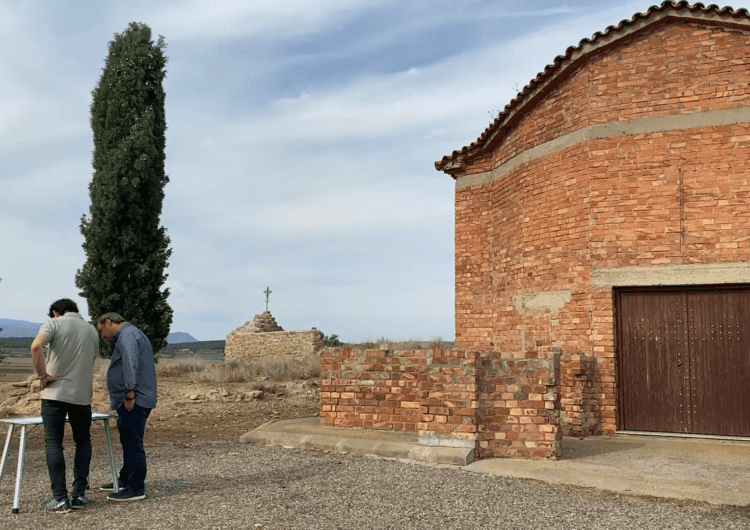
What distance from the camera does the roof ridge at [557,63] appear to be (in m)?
10.1

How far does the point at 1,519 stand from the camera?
5.51 m

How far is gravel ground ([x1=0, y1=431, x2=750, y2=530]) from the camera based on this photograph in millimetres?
5211

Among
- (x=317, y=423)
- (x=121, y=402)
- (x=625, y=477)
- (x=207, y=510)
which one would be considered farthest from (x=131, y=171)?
(x=625, y=477)

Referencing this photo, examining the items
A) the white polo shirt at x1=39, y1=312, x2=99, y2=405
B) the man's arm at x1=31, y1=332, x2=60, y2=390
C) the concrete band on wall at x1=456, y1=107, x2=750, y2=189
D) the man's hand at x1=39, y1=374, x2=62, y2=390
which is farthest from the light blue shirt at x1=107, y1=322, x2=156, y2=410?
the concrete band on wall at x1=456, y1=107, x2=750, y2=189

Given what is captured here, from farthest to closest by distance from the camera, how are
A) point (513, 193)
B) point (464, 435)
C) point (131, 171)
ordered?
point (131, 171) → point (513, 193) → point (464, 435)

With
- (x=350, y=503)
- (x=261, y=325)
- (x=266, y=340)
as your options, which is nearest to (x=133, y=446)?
(x=350, y=503)

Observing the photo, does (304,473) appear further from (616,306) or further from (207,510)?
(616,306)

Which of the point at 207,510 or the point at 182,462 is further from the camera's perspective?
the point at 182,462

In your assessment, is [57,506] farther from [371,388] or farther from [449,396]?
[371,388]

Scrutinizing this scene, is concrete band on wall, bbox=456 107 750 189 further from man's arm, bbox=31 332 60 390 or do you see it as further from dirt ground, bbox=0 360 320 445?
man's arm, bbox=31 332 60 390

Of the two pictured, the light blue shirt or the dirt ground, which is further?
the dirt ground

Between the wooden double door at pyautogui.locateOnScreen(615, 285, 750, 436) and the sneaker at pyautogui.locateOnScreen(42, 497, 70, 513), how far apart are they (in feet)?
26.1

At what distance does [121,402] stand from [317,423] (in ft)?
15.3

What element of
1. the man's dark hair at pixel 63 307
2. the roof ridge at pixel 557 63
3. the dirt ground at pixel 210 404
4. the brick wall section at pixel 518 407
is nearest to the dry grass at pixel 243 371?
the dirt ground at pixel 210 404
